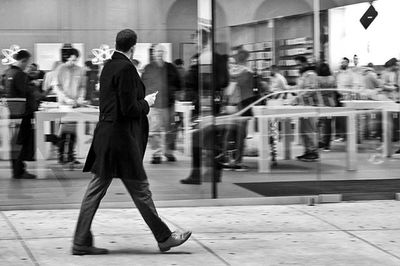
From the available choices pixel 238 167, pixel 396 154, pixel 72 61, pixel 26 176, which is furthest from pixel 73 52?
pixel 396 154

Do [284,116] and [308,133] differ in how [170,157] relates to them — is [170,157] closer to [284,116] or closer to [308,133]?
[284,116]

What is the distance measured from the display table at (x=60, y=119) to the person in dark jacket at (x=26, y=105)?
0.08 meters

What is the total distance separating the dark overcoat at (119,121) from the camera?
808 cm

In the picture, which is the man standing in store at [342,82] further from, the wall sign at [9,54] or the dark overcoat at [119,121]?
the dark overcoat at [119,121]

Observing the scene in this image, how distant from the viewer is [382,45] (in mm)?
11953

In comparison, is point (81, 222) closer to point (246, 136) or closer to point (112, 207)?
point (112, 207)

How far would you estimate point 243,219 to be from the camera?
10203mm

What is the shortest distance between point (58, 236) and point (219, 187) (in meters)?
2.77

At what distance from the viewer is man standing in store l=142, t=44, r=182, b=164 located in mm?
11188

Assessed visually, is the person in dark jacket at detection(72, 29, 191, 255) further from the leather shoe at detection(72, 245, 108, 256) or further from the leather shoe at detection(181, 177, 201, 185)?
the leather shoe at detection(181, 177, 201, 185)

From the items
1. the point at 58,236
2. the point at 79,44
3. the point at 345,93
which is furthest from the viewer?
the point at 345,93

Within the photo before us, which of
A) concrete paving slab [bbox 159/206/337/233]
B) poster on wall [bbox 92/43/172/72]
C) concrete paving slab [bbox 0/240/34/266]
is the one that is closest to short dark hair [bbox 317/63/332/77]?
concrete paving slab [bbox 159/206/337/233]

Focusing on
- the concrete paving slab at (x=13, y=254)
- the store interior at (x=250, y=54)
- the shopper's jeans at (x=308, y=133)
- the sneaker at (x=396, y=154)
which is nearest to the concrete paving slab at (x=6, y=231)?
the concrete paving slab at (x=13, y=254)

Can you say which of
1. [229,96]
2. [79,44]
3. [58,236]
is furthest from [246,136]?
[58,236]
